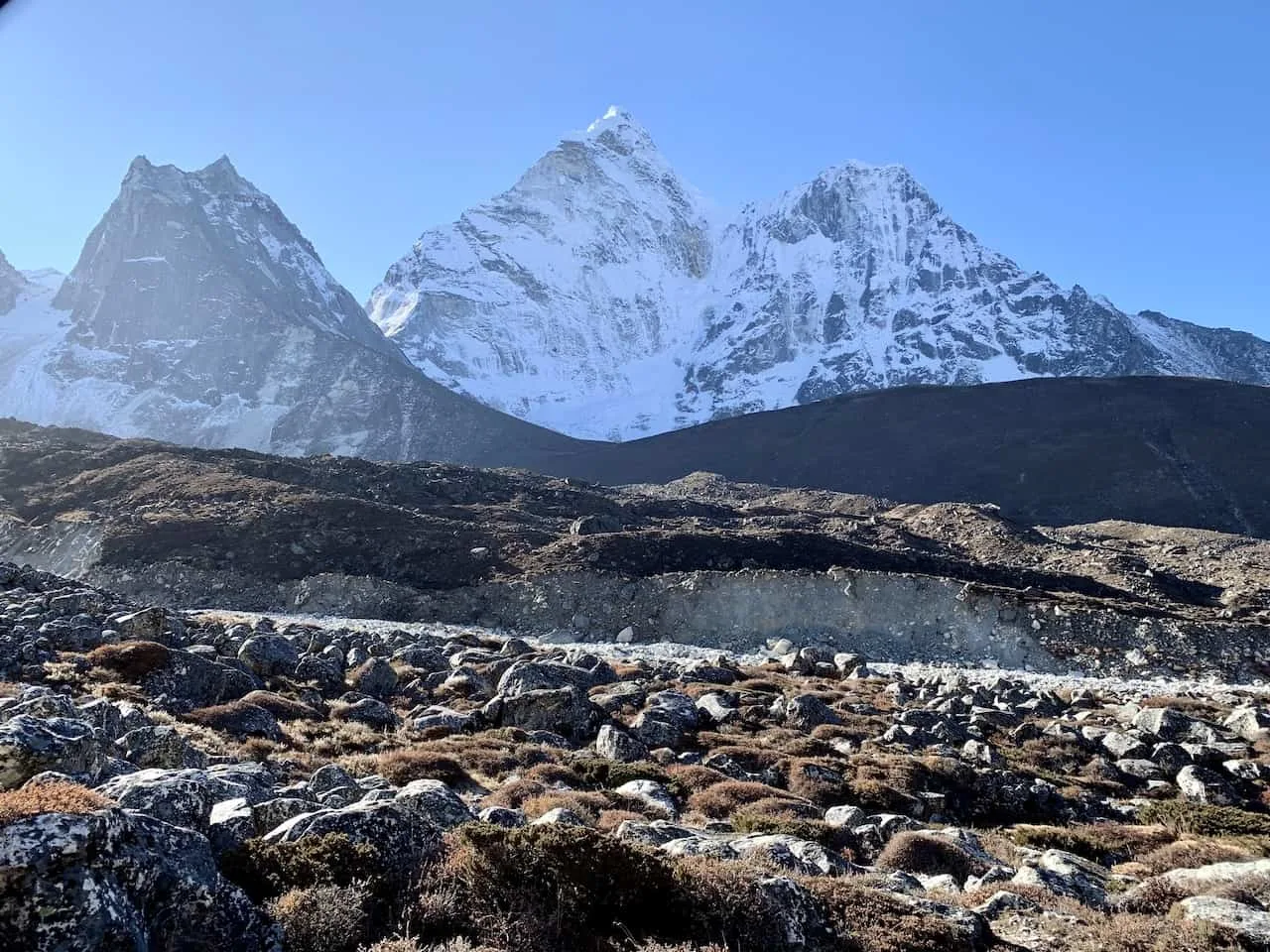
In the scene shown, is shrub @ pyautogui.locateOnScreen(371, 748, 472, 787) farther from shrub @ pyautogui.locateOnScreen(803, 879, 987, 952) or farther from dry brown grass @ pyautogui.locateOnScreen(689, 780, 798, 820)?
shrub @ pyautogui.locateOnScreen(803, 879, 987, 952)

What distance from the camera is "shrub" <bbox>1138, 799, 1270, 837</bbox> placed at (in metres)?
14.3

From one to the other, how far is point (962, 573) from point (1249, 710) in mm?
25944

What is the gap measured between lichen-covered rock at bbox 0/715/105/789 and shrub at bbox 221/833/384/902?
3.22 m

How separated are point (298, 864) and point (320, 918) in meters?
0.59

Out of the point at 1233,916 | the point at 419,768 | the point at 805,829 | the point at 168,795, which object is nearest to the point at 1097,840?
the point at 805,829

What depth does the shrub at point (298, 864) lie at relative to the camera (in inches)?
224

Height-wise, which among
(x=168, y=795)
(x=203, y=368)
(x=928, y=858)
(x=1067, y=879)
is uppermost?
(x=203, y=368)

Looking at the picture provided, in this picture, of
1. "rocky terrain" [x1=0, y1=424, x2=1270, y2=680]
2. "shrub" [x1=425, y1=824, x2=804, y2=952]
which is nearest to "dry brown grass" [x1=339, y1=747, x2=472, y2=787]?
"shrub" [x1=425, y1=824, x2=804, y2=952]

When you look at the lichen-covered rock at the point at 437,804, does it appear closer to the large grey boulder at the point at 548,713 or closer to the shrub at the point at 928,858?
the shrub at the point at 928,858

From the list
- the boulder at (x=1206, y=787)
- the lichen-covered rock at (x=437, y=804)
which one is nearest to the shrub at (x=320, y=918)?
the lichen-covered rock at (x=437, y=804)

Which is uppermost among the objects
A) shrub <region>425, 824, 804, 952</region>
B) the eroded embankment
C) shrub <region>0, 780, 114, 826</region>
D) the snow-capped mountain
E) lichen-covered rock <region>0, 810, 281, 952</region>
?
the snow-capped mountain

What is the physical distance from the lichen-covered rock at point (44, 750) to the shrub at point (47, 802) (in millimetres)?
3378

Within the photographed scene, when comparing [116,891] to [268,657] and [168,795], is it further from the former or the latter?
[268,657]

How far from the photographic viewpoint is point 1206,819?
14680mm
